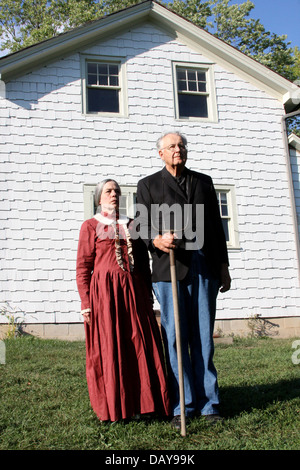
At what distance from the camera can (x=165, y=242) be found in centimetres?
392

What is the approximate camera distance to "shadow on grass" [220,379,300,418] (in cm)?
438

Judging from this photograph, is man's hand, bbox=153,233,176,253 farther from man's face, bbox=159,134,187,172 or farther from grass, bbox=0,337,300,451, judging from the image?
grass, bbox=0,337,300,451

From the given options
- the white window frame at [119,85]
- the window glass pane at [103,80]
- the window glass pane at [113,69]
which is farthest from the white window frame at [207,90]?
the window glass pane at [103,80]

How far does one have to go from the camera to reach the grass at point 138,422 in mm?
3566

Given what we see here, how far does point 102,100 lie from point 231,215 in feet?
11.9

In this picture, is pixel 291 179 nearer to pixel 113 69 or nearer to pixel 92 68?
pixel 113 69

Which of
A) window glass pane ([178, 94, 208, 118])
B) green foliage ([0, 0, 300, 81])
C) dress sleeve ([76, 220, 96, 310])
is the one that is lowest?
dress sleeve ([76, 220, 96, 310])

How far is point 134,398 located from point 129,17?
9.16m

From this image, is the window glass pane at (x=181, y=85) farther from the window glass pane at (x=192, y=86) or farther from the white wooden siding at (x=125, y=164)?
the white wooden siding at (x=125, y=164)

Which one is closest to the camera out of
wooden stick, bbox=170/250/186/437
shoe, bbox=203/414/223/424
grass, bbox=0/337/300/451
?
grass, bbox=0/337/300/451

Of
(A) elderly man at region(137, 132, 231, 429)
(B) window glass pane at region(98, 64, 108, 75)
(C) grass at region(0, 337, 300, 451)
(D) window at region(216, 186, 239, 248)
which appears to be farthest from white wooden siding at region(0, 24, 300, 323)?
(A) elderly man at region(137, 132, 231, 429)

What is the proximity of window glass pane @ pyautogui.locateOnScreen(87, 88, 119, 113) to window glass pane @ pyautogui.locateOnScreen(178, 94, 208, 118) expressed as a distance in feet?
4.74

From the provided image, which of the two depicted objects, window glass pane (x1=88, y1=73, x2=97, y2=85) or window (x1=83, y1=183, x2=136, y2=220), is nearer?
window (x1=83, y1=183, x2=136, y2=220)
